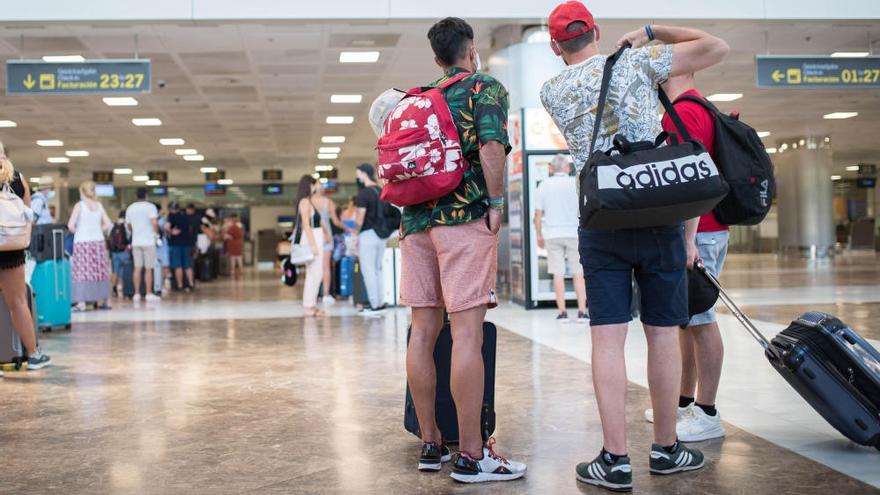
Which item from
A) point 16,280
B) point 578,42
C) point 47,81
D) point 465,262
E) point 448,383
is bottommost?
point 448,383

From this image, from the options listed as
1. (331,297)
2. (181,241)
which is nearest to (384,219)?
(331,297)

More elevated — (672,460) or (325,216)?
(325,216)

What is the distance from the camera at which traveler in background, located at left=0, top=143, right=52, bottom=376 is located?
5.34 m

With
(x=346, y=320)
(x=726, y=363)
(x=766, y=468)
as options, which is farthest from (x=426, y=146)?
(x=346, y=320)

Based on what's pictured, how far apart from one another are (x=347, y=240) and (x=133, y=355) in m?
6.39

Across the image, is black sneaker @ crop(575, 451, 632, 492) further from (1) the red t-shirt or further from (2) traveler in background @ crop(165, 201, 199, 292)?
(2) traveler in background @ crop(165, 201, 199, 292)

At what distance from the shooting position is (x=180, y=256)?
16.7 metres

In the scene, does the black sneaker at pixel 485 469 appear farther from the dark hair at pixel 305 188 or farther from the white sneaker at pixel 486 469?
the dark hair at pixel 305 188

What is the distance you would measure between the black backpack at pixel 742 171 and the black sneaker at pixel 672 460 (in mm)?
845

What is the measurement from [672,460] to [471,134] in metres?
1.27

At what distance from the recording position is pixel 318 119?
67.0ft

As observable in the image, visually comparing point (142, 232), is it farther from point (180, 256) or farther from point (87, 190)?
point (180, 256)

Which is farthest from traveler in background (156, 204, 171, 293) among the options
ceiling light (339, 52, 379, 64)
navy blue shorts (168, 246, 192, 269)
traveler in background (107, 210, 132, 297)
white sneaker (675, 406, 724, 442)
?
white sneaker (675, 406, 724, 442)

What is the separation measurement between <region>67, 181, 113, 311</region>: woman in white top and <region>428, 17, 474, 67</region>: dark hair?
8.75 metres
